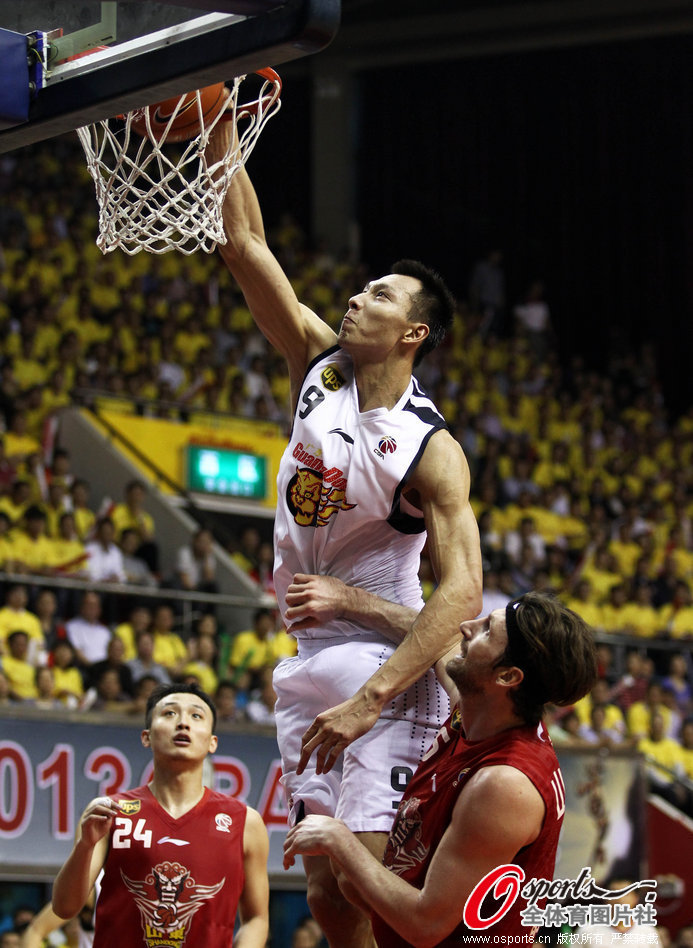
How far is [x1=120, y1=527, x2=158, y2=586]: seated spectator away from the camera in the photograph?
1098 cm

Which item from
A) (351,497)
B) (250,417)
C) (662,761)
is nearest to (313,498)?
(351,497)

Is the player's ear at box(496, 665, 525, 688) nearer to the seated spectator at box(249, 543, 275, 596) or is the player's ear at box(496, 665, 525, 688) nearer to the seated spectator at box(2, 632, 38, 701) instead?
the seated spectator at box(2, 632, 38, 701)

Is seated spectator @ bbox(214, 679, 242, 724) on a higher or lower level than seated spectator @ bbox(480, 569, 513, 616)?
lower

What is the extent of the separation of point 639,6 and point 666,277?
4.54 meters

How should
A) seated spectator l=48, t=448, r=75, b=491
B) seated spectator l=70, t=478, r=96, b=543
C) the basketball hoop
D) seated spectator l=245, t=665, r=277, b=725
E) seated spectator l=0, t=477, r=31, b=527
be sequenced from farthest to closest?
seated spectator l=48, t=448, r=75, b=491 < seated spectator l=70, t=478, r=96, b=543 < seated spectator l=0, t=477, r=31, b=527 < seated spectator l=245, t=665, r=277, b=725 < the basketball hoop

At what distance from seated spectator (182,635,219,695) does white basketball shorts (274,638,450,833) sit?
5702 millimetres

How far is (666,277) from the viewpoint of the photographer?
2061 centimetres

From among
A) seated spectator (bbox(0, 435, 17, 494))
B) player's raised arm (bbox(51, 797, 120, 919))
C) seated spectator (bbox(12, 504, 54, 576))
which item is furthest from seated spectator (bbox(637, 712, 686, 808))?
player's raised arm (bbox(51, 797, 120, 919))

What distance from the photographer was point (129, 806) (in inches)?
179

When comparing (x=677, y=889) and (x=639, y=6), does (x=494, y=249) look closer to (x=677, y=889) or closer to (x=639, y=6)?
(x=639, y=6)

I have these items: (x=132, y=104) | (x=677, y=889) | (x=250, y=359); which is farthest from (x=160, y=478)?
(x=132, y=104)

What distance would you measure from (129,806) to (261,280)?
1778 millimetres

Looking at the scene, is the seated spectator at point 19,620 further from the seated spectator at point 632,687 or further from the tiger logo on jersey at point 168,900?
the seated spectator at point 632,687

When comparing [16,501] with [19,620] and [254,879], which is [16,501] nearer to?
[19,620]
